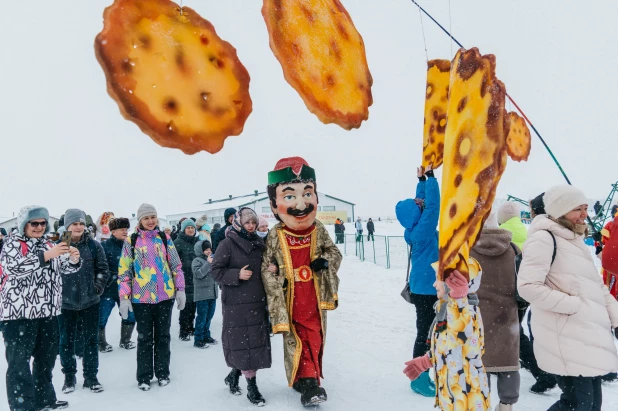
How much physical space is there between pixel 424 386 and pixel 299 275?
137 cm

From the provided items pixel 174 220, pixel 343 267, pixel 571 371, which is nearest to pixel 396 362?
pixel 571 371

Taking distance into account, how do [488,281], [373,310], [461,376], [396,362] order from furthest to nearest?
[373,310]
[396,362]
[488,281]
[461,376]

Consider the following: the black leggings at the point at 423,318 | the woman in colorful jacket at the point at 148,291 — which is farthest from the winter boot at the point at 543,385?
the woman in colorful jacket at the point at 148,291

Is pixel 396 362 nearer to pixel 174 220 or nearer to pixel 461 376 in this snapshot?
pixel 461 376

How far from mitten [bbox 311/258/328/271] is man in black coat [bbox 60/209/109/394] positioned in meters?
2.09

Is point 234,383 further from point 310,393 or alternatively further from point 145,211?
point 145,211

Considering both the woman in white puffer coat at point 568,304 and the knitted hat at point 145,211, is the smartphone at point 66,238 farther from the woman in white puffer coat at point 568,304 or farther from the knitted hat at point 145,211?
the woman in white puffer coat at point 568,304

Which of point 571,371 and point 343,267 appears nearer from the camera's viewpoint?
point 571,371

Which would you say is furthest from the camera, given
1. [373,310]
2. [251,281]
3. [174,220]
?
[174,220]

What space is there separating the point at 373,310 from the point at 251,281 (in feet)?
Answer: 13.2

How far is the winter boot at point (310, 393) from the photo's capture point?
10.8 feet

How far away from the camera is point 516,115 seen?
3.65 metres

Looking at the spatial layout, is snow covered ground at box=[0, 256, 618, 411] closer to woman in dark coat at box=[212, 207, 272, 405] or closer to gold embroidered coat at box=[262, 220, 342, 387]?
woman in dark coat at box=[212, 207, 272, 405]

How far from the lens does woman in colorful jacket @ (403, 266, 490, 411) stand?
7.39 ft
